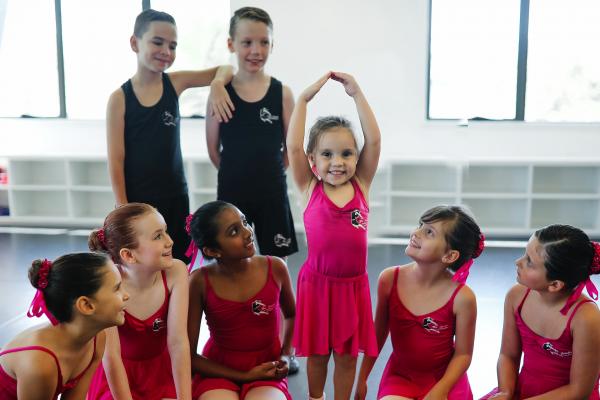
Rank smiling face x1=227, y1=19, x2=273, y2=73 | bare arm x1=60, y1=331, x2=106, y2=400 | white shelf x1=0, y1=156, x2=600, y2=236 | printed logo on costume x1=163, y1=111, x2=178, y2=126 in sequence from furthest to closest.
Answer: white shelf x1=0, y1=156, x2=600, y2=236 → printed logo on costume x1=163, y1=111, x2=178, y2=126 → smiling face x1=227, y1=19, x2=273, y2=73 → bare arm x1=60, y1=331, x2=106, y2=400

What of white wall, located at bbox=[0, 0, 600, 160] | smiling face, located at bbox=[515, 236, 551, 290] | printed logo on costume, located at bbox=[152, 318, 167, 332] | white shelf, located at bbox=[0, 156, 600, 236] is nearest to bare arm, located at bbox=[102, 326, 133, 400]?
printed logo on costume, located at bbox=[152, 318, 167, 332]

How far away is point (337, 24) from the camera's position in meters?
5.45

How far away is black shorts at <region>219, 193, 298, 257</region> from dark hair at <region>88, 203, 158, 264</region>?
26.1 inches

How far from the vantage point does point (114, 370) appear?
172 centimetres

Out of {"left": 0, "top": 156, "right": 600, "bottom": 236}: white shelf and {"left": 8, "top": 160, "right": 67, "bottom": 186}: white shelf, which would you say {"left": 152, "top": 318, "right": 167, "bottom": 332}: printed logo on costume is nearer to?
{"left": 0, "top": 156, "right": 600, "bottom": 236}: white shelf

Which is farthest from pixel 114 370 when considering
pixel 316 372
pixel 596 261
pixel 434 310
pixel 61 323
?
pixel 596 261

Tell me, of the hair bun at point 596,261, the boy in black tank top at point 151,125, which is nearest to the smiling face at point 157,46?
the boy in black tank top at point 151,125

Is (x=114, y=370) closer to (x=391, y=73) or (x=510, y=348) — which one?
(x=510, y=348)

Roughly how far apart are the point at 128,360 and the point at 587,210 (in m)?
4.73

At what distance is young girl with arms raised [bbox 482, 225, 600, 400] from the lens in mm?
1694

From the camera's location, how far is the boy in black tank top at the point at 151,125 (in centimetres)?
236

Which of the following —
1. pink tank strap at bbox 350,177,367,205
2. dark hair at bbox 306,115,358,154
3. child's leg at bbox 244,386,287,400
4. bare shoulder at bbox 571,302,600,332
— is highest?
dark hair at bbox 306,115,358,154

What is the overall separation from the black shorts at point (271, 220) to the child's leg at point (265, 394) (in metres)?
0.73

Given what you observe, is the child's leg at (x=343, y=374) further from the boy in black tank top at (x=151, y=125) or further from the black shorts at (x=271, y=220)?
the boy in black tank top at (x=151, y=125)
